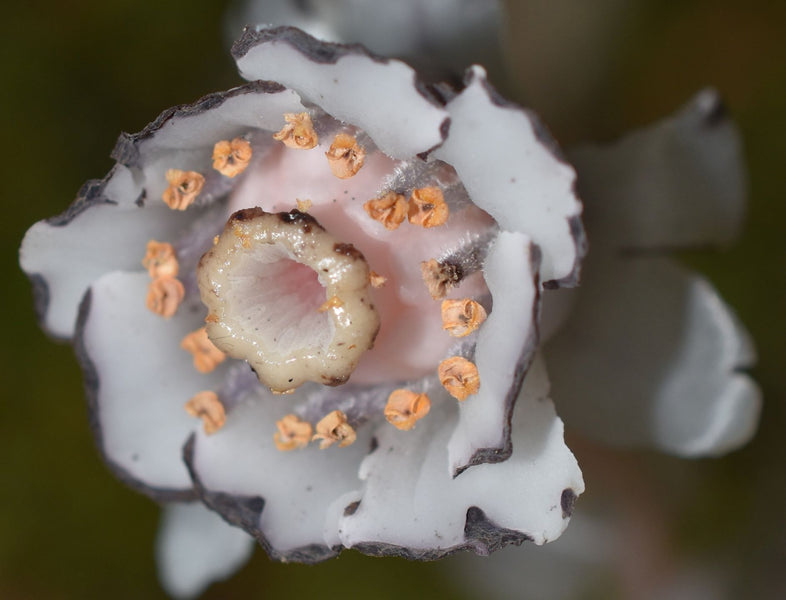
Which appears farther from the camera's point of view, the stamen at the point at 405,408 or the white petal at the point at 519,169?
the stamen at the point at 405,408

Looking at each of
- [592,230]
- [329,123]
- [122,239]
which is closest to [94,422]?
[122,239]

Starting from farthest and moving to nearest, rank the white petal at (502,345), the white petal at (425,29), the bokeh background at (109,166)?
the bokeh background at (109,166) < the white petal at (425,29) < the white petal at (502,345)

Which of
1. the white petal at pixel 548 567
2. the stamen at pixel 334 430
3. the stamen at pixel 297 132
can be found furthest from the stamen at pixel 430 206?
the white petal at pixel 548 567

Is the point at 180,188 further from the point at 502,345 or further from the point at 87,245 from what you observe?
the point at 502,345

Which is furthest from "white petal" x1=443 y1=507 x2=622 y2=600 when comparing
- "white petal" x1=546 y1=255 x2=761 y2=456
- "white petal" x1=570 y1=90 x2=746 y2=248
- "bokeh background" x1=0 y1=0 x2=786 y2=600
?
"white petal" x1=570 y1=90 x2=746 y2=248

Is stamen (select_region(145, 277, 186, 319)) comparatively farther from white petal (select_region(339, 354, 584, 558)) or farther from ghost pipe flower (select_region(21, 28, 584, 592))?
white petal (select_region(339, 354, 584, 558))

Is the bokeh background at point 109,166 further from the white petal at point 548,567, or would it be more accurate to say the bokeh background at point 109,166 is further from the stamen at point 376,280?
the stamen at point 376,280

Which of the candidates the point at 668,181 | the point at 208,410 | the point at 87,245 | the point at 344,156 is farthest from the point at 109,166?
the point at 668,181

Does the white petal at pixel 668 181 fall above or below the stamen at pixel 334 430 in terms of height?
above

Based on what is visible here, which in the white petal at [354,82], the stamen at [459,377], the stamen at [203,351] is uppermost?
the white petal at [354,82]
